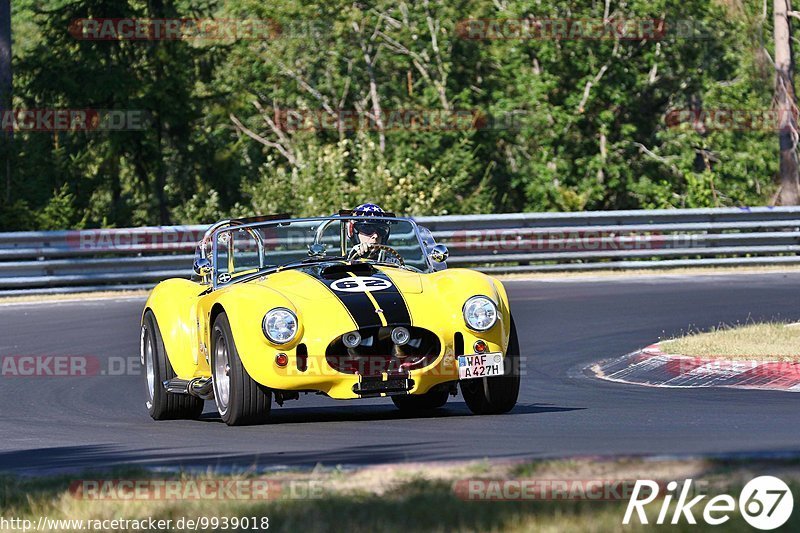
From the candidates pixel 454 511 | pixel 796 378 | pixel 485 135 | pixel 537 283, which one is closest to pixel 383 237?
pixel 796 378

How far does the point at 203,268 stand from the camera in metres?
11.4

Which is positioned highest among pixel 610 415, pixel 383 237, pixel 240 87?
pixel 240 87

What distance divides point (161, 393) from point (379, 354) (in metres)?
2.31

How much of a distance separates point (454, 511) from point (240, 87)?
3688 centimetres

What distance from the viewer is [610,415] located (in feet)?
32.4

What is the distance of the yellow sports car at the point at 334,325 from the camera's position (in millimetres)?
9602

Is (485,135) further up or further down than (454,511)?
further up

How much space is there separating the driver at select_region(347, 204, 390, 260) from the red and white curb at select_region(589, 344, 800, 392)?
2.73m

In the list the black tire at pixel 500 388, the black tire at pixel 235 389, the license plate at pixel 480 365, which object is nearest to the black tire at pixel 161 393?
the black tire at pixel 235 389

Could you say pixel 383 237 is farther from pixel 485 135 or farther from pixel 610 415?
pixel 485 135

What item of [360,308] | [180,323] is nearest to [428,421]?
[360,308]

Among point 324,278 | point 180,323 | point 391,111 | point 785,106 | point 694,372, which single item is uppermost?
point 391,111

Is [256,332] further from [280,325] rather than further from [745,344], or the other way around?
[745,344]

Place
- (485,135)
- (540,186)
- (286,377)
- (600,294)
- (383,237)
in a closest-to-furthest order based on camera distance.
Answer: (286,377), (383,237), (600,294), (540,186), (485,135)
